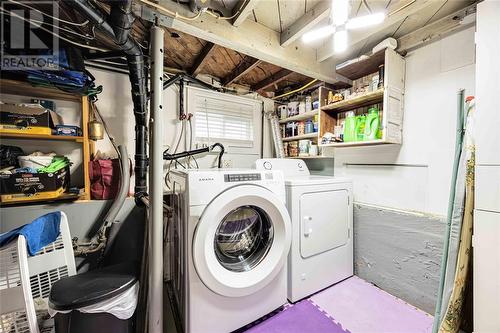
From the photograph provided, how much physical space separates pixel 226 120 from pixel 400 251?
7.44ft

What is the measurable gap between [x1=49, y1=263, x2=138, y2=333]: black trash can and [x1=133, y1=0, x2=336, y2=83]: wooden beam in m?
1.63

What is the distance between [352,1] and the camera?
1372 mm

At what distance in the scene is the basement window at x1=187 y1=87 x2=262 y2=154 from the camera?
7.98 feet

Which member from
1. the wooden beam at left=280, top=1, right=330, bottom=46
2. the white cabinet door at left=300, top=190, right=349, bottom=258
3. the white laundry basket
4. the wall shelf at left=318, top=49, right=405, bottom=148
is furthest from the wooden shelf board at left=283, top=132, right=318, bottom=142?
the white laundry basket

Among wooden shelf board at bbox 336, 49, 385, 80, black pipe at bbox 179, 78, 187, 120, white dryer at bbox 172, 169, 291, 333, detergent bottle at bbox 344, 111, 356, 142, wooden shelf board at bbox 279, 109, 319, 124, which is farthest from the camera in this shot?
wooden shelf board at bbox 279, 109, 319, 124

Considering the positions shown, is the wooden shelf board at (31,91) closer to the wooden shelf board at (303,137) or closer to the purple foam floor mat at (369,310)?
the wooden shelf board at (303,137)

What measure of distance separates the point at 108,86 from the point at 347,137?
2.40 metres

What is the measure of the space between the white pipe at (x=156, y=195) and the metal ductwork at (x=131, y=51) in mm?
195

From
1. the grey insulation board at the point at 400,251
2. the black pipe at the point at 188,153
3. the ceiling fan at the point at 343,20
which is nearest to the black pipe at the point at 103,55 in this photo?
the black pipe at the point at 188,153

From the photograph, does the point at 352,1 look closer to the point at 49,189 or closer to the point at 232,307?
the point at 232,307

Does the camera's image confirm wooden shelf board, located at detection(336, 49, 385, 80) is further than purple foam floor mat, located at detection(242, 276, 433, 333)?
Yes

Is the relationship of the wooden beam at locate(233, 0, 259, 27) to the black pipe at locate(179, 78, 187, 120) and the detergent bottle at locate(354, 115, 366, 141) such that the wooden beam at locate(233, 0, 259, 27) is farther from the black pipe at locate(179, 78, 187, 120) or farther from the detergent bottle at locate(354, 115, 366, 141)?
the detergent bottle at locate(354, 115, 366, 141)

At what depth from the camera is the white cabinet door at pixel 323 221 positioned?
1667 mm

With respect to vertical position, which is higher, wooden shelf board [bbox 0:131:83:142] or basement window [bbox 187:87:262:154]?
basement window [bbox 187:87:262:154]
